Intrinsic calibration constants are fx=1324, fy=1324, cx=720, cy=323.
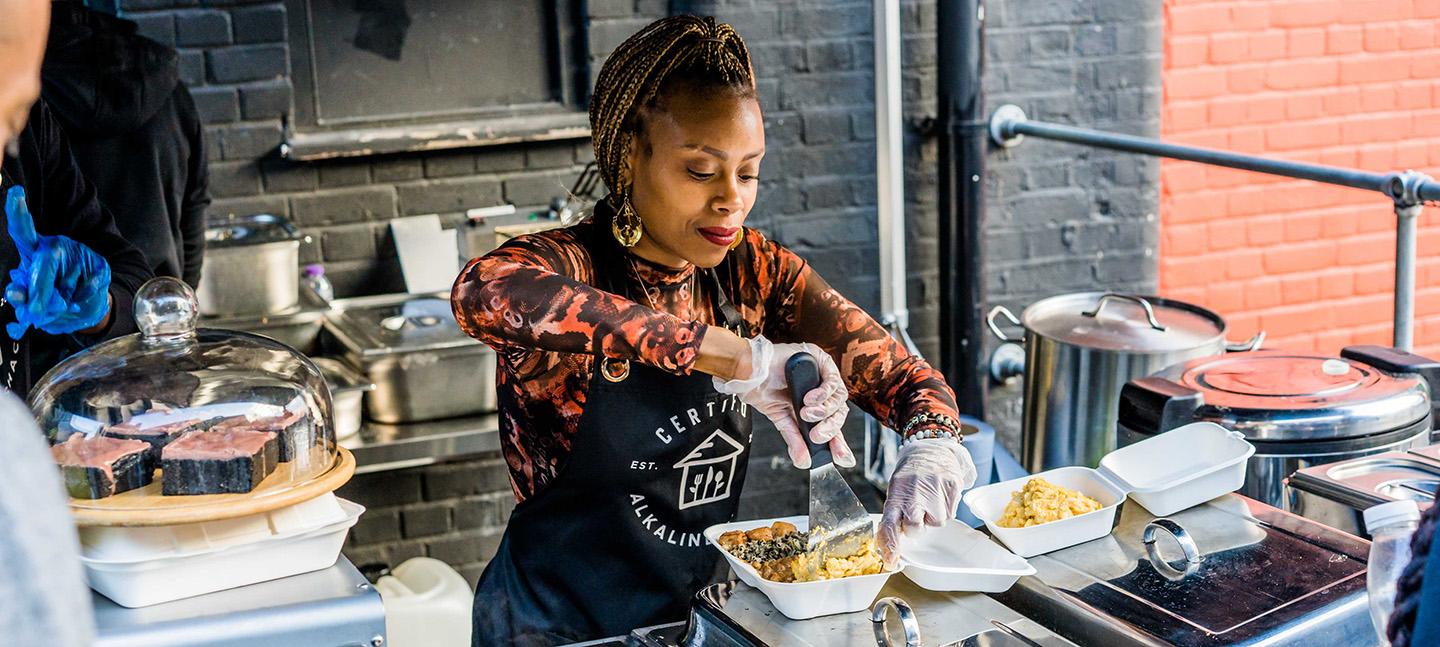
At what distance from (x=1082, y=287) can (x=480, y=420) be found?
2116 mm

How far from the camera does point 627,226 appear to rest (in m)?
2.09

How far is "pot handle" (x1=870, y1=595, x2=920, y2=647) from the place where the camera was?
1549 mm

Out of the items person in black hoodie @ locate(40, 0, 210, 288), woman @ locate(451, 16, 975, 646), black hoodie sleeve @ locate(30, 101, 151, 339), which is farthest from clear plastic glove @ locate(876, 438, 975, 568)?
person in black hoodie @ locate(40, 0, 210, 288)

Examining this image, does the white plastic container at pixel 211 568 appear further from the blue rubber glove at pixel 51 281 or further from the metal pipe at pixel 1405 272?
the metal pipe at pixel 1405 272

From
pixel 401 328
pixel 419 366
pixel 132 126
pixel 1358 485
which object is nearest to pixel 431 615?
pixel 419 366

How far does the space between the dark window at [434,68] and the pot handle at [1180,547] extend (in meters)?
2.50

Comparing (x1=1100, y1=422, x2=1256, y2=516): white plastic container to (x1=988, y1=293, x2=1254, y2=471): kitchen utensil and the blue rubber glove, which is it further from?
the blue rubber glove

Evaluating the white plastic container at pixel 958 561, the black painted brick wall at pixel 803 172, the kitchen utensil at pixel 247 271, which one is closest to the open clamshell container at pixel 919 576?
the white plastic container at pixel 958 561

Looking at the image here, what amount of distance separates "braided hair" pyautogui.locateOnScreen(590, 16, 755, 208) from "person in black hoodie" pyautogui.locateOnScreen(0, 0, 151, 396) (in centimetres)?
82

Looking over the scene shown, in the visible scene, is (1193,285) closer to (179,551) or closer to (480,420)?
(480,420)

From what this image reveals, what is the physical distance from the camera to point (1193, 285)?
A: 4633mm

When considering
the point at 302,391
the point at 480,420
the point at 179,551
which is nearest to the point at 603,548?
the point at 302,391

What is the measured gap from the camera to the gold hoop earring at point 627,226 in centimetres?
208

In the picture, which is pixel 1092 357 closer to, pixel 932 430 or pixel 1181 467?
pixel 1181 467
